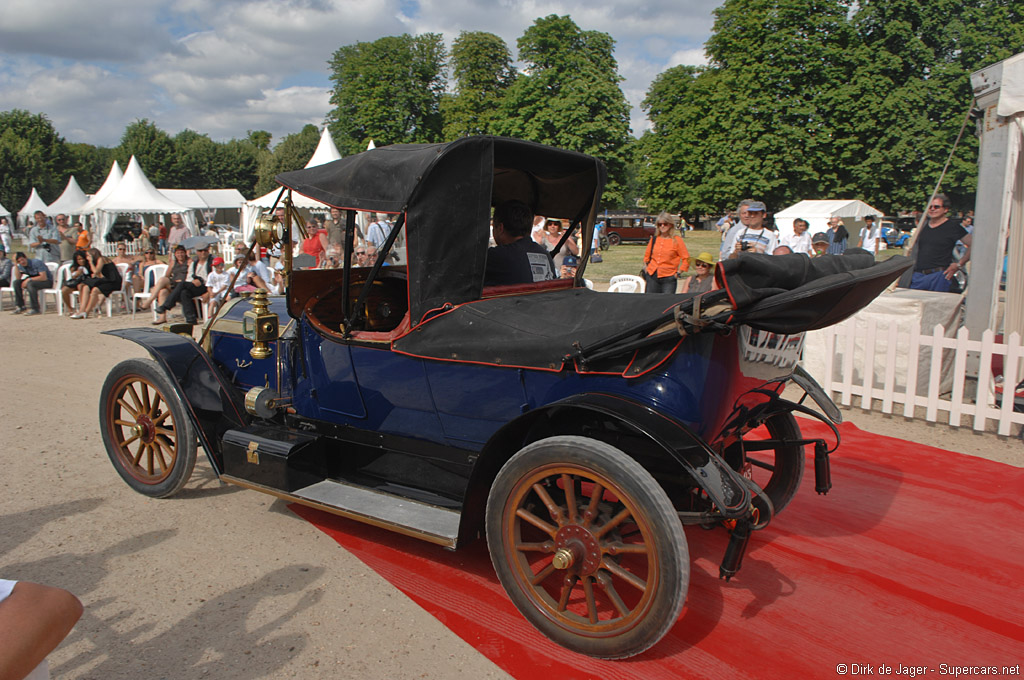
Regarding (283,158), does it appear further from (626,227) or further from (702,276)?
(702,276)

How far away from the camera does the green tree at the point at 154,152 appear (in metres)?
65.0

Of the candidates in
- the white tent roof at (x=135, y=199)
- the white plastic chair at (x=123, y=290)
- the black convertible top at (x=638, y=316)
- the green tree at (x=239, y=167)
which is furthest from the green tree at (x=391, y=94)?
the black convertible top at (x=638, y=316)

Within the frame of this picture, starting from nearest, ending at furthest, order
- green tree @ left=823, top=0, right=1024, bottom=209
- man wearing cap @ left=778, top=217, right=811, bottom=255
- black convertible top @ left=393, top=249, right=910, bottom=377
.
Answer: black convertible top @ left=393, top=249, right=910, bottom=377 < man wearing cap @ left=778, top=217, right=811, bottom=255 < green tree @ left=823, top=0, right=1024, bottom=209

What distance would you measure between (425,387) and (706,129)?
31.6 metres

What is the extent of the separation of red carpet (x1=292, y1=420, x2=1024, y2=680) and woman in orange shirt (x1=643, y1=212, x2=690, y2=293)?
4.29 metres

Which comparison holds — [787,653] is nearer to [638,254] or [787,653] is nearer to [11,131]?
[638,254]

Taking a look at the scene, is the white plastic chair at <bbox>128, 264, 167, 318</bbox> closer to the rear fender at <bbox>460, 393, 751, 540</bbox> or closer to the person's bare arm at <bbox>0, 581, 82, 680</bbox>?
the rear fender at <bbox>460, 393, 751, 540</bbox>

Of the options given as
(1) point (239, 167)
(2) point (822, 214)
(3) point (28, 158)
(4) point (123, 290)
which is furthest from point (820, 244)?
(1) point (239, 167)

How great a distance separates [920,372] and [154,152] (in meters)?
73.6

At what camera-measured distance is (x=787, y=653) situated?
261cm

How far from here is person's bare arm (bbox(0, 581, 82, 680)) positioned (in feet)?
4.17

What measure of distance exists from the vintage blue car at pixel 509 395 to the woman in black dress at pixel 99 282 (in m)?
8.78

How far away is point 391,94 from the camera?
44.8 meters

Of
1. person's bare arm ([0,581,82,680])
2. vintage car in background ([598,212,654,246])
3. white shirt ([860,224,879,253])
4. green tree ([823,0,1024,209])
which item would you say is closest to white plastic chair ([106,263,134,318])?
person's bare arm ([0,581,82,680])
